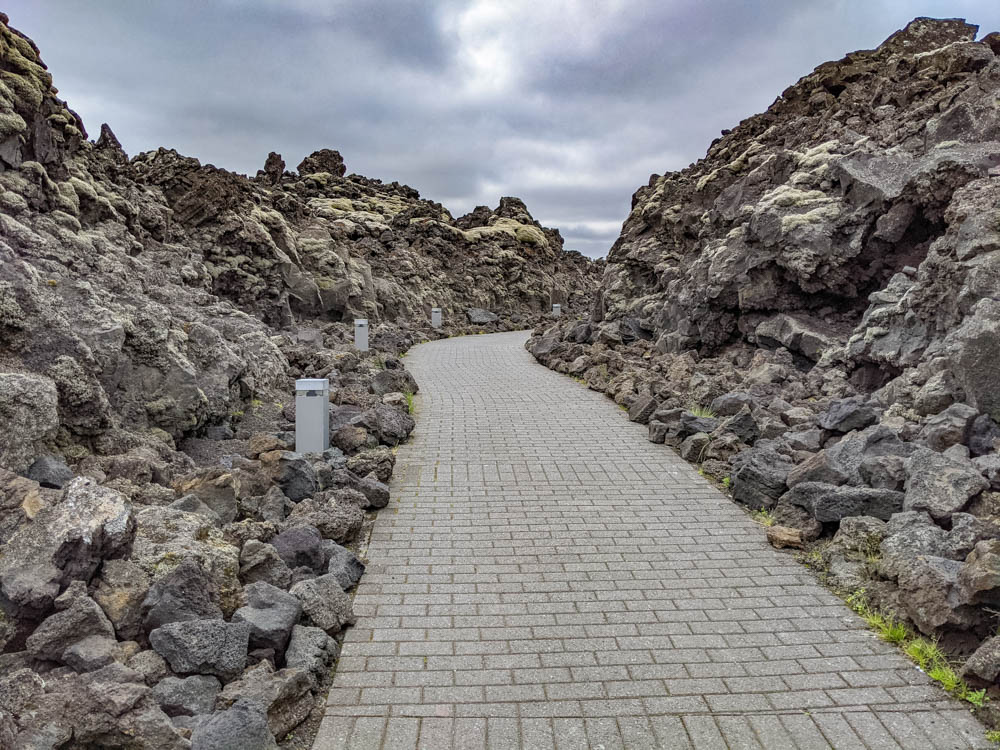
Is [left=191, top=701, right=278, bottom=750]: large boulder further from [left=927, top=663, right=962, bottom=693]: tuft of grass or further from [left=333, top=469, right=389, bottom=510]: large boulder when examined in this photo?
[left=927, top=663, right=962, bottom=693]: tuft of grass

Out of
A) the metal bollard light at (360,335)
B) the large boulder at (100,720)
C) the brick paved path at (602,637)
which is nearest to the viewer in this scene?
the large boulder at (100,720)

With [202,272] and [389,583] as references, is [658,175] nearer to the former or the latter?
[202,272]

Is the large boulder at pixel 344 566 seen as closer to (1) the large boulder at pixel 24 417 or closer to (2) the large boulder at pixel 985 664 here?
(1) the large boulder at pixel 24 417

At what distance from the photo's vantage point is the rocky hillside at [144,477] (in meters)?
3.67

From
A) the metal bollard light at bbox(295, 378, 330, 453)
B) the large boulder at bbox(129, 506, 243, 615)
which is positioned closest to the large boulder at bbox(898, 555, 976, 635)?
the large boulder at bbox(129, 506, 243, 615)

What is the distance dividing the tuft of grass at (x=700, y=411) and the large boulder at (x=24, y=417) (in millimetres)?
8538

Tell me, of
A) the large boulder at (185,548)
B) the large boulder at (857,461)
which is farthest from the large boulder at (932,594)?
the large boulder at (185,548)

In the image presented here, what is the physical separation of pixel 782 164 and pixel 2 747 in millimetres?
18131

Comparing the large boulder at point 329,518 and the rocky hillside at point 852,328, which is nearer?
the rocky hillside at point 852,328

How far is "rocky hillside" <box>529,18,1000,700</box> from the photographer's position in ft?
18.4

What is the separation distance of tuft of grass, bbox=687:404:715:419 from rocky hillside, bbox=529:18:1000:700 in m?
0.05

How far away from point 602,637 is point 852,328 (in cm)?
1130

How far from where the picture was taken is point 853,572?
556cm

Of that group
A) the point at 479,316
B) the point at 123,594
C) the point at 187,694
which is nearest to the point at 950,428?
the point at 187,694
